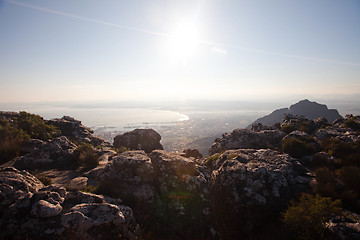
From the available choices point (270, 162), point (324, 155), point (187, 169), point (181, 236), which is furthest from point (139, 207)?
point (324, 155)

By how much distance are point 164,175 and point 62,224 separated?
207 inches

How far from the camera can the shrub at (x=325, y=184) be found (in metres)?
7.25

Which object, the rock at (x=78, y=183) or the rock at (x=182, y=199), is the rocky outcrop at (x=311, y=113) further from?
the rock at (x=78, y=183)

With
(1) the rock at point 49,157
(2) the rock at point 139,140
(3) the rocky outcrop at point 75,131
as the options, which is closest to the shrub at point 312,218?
(1) the rock at point 49,157

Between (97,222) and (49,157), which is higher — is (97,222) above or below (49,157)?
below

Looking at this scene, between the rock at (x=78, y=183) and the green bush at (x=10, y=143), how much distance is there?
6112 millimetres

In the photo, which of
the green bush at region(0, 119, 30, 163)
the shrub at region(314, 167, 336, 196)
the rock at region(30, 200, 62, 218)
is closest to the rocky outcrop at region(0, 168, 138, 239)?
the rock at region(30, 200, 62, 218)

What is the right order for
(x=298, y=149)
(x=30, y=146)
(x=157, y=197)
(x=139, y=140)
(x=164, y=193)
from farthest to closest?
(x=139, y=140) → (x=298, y=149) → (x=30, y=146) → (x=164, y=193) → (x=157, y=197)

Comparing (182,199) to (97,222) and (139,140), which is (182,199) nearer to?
(97,222)

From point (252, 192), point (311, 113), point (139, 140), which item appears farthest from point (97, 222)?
point (311, 113)

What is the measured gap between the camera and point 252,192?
7.91 m

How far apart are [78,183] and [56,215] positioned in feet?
11.5

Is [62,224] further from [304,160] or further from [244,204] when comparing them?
[304,160]

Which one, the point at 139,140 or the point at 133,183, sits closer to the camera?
the point at 133,183
